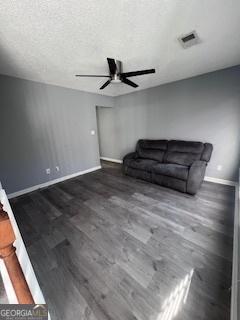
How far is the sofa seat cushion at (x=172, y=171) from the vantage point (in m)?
2.57

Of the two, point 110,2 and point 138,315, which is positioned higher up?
point 110,2

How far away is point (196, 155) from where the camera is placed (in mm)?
2875

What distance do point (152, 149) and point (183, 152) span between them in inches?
32.2

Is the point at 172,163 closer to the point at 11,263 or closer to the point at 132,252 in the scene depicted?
the point at 132,252

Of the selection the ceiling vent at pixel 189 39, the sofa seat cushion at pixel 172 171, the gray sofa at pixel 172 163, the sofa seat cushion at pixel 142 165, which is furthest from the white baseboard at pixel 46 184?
the ceiling vent at pixel 189 39

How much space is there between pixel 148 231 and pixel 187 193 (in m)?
1.32

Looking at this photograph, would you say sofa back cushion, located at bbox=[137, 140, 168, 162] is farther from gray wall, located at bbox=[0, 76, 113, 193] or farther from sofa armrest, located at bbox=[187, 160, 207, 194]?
Answer: gray wall, located at bbox=[0, 76, 113, 193]

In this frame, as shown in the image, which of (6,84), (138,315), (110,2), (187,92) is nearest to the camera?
(138,315)

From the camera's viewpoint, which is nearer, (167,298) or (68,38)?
(167,298)

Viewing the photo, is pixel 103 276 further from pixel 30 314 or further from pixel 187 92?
pixel 187 92

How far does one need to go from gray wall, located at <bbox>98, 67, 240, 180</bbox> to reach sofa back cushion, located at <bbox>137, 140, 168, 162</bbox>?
0.30 m

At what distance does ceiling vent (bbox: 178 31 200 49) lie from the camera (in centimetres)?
162

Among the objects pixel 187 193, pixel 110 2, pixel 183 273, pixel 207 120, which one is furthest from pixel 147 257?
pixel 207 120

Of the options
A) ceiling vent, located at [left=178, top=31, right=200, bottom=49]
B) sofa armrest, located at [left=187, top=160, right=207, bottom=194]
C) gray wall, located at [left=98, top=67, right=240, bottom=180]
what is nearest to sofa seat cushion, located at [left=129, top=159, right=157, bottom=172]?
sofa armrest, located at [left=187, top=160, right=207, bottom=194]
